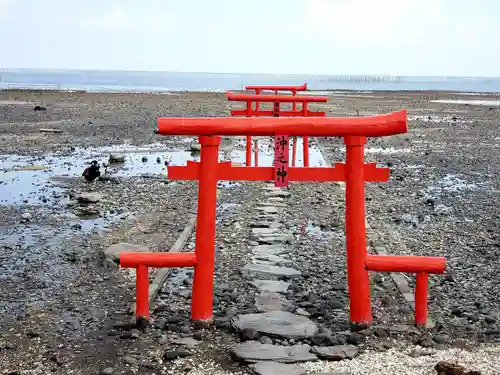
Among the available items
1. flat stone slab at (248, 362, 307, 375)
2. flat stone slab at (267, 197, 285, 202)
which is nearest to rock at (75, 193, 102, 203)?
flat stone slab at (267, 197, 285, 202)

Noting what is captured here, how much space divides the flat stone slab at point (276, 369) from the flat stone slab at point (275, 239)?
3823 millimetres

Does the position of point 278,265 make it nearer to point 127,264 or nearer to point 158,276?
point 158,276

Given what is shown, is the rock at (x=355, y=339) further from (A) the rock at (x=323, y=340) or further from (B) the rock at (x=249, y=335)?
(B) the rock at (x=249, y=335)

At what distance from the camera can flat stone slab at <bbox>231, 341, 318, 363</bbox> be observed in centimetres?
507

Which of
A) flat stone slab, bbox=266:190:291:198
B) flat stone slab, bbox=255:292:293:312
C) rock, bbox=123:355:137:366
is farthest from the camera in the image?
flat stone slab, bbox=266:190:291:198

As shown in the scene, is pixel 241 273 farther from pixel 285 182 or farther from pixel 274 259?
pixel 285 182

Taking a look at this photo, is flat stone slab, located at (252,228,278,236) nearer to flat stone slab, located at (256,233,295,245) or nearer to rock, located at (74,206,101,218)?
flat stone slab, located at (256,233,295,245)

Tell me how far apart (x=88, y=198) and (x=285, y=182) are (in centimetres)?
681

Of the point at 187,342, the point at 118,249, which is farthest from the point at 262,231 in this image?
the point at 187,342

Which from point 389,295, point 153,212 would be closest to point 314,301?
point 389,295

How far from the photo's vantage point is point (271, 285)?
6.96 metres

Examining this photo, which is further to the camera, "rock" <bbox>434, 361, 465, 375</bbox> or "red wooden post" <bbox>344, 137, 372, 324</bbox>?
"red wooden post" <bbox>344, 137, 372, 324</bbox>

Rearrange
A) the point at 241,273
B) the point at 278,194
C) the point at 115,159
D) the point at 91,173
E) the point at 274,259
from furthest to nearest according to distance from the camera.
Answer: the point at 115,159 → the point at 91,173 → the point at 278,194 → the point at 274,259 → the point at 241,273

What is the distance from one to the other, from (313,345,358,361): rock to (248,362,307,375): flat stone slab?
32 cm
